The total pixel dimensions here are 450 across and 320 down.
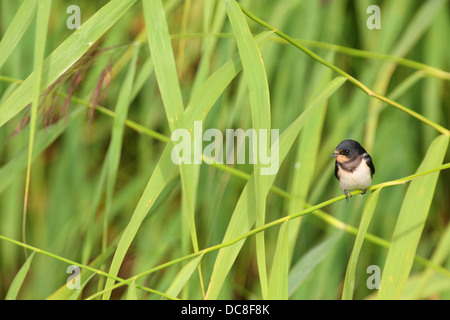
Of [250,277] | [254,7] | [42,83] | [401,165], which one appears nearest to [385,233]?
[401,165]

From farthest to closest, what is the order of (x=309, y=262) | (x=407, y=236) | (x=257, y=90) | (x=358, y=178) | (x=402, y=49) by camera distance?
(x=402, y=49) < (x=309, y=262) < (x=358, y=178) < (x=407, y=236) < (x=257, y=90)

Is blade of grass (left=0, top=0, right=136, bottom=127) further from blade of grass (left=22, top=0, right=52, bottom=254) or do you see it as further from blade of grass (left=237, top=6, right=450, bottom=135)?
blade of grass (left=237, top=6, right=450, bottom=135)

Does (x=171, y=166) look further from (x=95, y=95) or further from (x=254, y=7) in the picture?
(x=254, y=7)

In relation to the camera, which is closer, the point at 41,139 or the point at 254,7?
the point at 41,139

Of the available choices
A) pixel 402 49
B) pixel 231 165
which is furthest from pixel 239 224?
pixel 402 49

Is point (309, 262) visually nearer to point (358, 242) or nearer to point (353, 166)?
point (353, 166)

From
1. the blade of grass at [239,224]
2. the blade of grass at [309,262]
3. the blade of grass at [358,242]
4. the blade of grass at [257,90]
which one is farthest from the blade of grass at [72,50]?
the blade of grass at [309,262]
